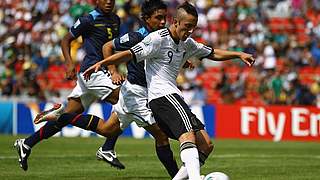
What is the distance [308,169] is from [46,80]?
60.3 feet

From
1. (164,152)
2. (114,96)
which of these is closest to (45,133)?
(114,96)

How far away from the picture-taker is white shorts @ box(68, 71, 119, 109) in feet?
45.0

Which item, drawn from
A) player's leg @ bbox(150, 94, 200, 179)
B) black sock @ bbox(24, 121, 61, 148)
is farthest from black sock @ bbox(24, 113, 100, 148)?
player's leg @ bbox(150, 94, 200, 179)

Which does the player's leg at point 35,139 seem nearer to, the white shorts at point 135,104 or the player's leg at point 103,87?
the player's leg at point 103,87

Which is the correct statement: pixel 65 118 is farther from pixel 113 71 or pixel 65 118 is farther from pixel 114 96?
pixel 113 71

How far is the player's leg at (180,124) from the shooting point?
991cm

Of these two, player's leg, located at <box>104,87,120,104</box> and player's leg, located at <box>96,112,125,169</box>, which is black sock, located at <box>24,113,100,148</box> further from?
player's leg, located at <box>104,87,120,104</box>

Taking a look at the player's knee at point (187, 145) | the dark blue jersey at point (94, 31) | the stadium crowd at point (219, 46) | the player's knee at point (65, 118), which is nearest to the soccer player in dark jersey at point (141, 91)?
the player's knee at point (65, 118)

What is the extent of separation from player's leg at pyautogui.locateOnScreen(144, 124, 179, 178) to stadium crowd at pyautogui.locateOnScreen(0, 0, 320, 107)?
17172mm

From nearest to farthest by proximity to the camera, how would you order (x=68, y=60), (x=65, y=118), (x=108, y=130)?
1. (x=108, y=130)
2. (x=65, y=118)
3. (x=68, y=60)

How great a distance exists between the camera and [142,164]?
49.0 ft

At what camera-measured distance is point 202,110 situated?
27.5m

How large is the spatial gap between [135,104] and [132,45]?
0.86m

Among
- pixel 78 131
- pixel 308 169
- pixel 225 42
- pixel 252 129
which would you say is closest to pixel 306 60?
pixel 225 42
